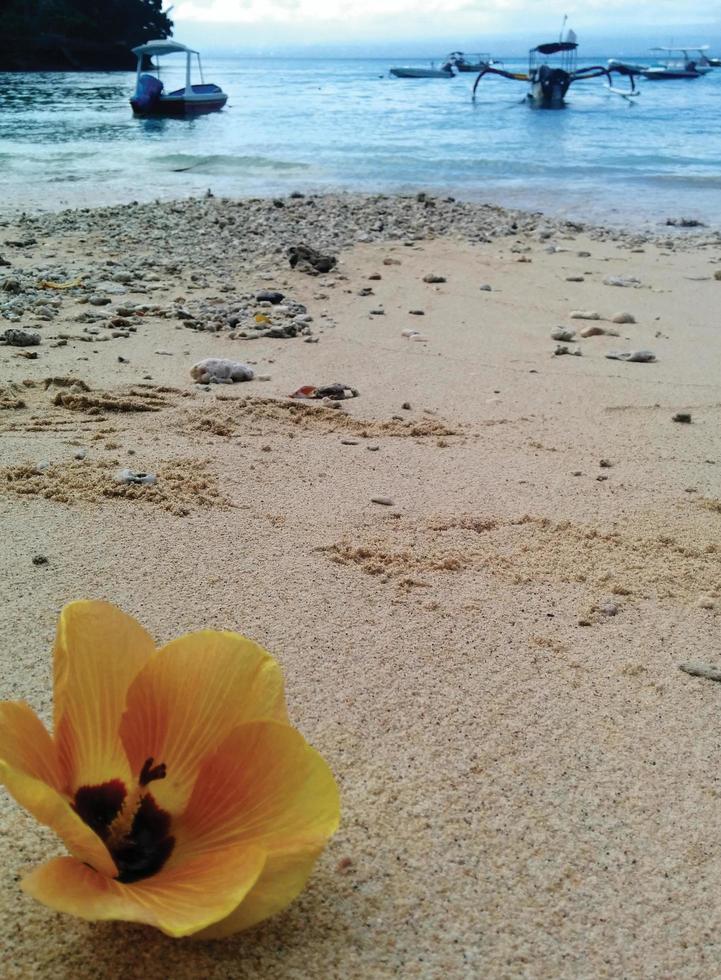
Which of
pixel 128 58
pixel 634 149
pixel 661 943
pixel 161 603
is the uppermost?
pixel 128 58

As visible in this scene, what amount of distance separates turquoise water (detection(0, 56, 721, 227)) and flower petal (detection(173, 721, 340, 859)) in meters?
9.28

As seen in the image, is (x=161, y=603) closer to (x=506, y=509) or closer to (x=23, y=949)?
(x=23, y=949)

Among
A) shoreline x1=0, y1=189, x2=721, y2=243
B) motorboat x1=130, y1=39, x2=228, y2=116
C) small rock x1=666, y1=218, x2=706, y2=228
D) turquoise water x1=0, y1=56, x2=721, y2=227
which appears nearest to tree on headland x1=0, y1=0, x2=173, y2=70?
turquoise water x1=0, y1=56, x2=721, y2=227

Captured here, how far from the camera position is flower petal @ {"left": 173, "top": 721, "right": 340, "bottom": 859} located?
2.96ft

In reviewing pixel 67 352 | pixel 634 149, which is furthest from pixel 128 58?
pixel 67 352

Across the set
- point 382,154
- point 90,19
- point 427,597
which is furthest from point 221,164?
point 90,19

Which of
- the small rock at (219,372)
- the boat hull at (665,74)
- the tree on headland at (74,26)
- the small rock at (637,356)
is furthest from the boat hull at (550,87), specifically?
the tree on headland at (74,26)

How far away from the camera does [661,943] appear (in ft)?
3.46

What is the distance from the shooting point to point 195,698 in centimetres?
99

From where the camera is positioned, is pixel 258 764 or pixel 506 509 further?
pixel 506 509

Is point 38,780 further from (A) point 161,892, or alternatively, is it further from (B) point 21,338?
(B) point 21,338

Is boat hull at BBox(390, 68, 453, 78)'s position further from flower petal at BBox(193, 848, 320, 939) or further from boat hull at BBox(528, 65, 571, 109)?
flower petal at BBox(193, 848, 320, 939)

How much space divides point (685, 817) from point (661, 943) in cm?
25

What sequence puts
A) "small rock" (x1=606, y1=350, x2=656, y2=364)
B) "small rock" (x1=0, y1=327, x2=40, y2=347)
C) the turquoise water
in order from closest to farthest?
1. "small rock" (x1=0, y1=327, x2=40, y2=347)
2. "small rock" (x1=606, y1=350, x2=656, y2=364)
3. the turquoise water
